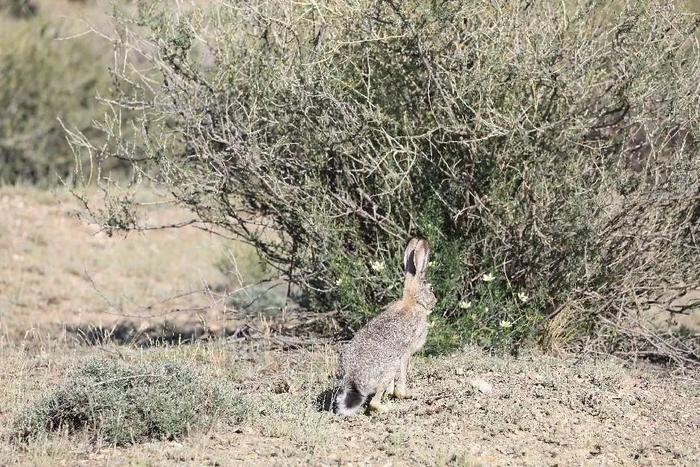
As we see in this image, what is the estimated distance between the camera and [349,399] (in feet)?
19.8

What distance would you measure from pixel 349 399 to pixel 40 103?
12126mm

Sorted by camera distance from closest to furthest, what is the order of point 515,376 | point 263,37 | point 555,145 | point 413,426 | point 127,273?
point 413,426 → point 515,376 → point 555,145 → point 263,37 → point 127,273

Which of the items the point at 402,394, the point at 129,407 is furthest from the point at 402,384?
the point at 129,407

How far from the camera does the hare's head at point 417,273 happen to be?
650 centimetres

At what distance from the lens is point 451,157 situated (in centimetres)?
770

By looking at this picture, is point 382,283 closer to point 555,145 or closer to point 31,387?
point 555,145

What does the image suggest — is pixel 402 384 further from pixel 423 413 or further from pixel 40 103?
pixel 40 103

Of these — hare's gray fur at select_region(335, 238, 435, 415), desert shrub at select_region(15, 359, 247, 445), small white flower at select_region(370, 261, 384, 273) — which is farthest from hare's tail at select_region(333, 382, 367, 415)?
small white flower at select_region(370, 261, 384, 273)

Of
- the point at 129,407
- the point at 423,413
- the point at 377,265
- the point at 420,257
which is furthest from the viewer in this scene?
the point at 377,265

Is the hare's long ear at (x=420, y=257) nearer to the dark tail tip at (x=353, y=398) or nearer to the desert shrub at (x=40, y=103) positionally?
the dark tail tip at (x=353, y=398)

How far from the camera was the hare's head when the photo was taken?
6496 millimetres

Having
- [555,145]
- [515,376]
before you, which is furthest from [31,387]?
[555,145]

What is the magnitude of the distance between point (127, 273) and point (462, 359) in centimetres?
753

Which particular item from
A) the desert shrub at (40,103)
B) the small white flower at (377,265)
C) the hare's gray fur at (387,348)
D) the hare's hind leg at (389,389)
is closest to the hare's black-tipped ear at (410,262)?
the hare's gray fur at (387,348)
